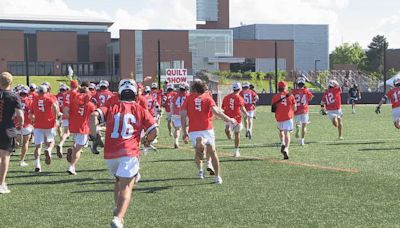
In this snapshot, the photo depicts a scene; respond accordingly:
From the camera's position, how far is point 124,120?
24.8 feet

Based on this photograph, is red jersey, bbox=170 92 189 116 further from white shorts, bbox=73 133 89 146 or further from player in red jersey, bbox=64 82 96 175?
white shorts, bbox=73 133 89 146

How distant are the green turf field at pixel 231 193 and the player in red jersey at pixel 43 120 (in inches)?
21.1

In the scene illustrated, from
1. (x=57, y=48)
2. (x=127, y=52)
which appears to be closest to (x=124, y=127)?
(x=127, y=52)

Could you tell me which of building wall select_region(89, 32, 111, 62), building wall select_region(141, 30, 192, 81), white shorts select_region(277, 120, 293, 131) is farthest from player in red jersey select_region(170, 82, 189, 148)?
building wall select_region(89, 32, 111, 62)

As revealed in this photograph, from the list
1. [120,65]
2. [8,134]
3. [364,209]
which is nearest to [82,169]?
[8,134]

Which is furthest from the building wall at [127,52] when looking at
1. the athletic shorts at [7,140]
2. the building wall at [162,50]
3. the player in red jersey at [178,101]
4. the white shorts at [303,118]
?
the athletic shorts at [7,140]

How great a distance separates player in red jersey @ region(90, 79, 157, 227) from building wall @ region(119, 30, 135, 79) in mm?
86890

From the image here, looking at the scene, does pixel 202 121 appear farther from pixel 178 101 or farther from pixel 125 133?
pixel 178 101

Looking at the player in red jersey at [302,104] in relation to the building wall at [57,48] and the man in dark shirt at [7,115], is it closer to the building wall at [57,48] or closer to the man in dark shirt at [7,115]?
the man in dark shirt at [7,115]

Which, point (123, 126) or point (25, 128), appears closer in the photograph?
point (123, 126)

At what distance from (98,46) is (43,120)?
86101 millimetres

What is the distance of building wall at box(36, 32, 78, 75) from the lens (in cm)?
9469

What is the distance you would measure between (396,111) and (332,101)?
8.18 feet

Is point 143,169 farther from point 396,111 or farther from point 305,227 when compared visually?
point 396,111
